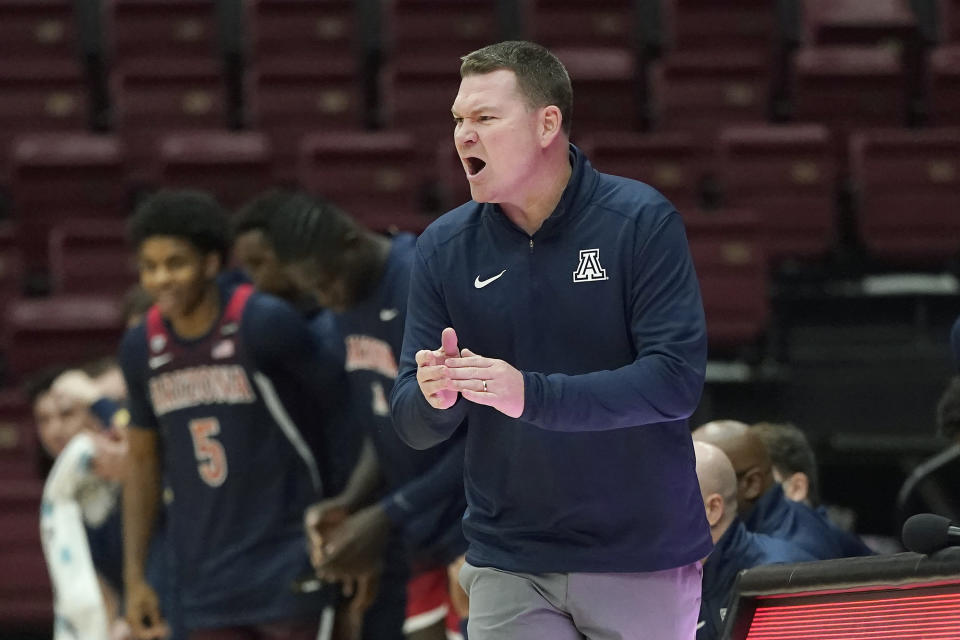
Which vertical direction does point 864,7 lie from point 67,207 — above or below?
above

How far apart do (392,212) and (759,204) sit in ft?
6.17

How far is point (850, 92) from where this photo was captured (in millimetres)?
8648

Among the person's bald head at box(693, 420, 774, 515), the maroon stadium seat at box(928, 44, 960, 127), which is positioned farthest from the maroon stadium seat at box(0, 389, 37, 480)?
the maroon stadium seat at box(928, 44, 960, 127)

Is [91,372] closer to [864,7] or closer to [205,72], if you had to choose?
[205,72]

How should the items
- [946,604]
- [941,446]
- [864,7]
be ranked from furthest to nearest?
[864,7]
[941,446]
[946,604]

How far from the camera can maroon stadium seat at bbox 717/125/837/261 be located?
781 centimetres

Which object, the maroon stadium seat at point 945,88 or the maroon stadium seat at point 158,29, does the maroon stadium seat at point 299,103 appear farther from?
the maroon stadium seat at point 945,88

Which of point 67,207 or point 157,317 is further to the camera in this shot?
point 67,207

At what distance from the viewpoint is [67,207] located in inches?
339

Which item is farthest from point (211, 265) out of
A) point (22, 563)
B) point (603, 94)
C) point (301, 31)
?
point (301, 31)

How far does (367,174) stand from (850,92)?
8.92 ft

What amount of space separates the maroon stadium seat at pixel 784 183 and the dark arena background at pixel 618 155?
0.4 inches

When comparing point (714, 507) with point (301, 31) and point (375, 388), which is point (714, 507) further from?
point (301, 31)

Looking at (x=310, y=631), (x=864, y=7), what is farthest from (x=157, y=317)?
(x=864, y=7)
